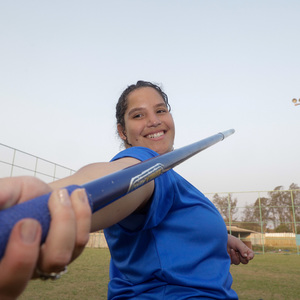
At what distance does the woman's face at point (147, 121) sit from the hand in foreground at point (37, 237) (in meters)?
1.16

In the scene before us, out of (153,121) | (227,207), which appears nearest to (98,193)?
(153,121)

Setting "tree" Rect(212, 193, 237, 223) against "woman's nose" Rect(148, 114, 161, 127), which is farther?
"tree" Rect(212, 193, 237, 223)

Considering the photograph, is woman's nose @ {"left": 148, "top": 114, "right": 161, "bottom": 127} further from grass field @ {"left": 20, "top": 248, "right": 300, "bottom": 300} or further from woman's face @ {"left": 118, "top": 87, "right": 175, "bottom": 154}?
grass field @ {"left": 20, "top": 248, "right": 300, "bottom": 300}

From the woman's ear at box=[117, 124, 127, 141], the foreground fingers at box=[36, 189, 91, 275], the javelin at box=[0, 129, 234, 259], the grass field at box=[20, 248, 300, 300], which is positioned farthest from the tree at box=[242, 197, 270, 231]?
the foreground fingers at box=[36, 189, 91, 275]

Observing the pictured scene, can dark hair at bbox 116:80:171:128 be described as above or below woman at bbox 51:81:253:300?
above

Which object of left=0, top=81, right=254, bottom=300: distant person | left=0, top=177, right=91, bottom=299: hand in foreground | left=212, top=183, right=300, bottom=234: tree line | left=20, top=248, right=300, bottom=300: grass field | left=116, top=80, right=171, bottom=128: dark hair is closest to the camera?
left=0, top=177, right=91, bottom=299: hand in foreground

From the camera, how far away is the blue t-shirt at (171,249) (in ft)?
3.09

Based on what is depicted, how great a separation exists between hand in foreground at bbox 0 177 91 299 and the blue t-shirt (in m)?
0.43

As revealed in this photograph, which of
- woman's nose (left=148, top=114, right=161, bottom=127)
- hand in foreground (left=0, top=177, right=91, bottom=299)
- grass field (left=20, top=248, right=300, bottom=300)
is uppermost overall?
woman's nose (left=148, top=114, right=161, bottom=127)

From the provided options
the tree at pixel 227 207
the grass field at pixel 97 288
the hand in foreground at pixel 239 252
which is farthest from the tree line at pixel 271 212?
the hand in foreground at pixel 239 252

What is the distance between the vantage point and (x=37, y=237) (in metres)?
0.39

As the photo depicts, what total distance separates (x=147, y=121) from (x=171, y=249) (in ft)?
2.60

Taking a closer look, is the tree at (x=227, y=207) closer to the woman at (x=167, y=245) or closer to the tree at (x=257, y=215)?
the tree at (x=257, y=215)

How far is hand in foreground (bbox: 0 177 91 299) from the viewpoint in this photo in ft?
1.25
